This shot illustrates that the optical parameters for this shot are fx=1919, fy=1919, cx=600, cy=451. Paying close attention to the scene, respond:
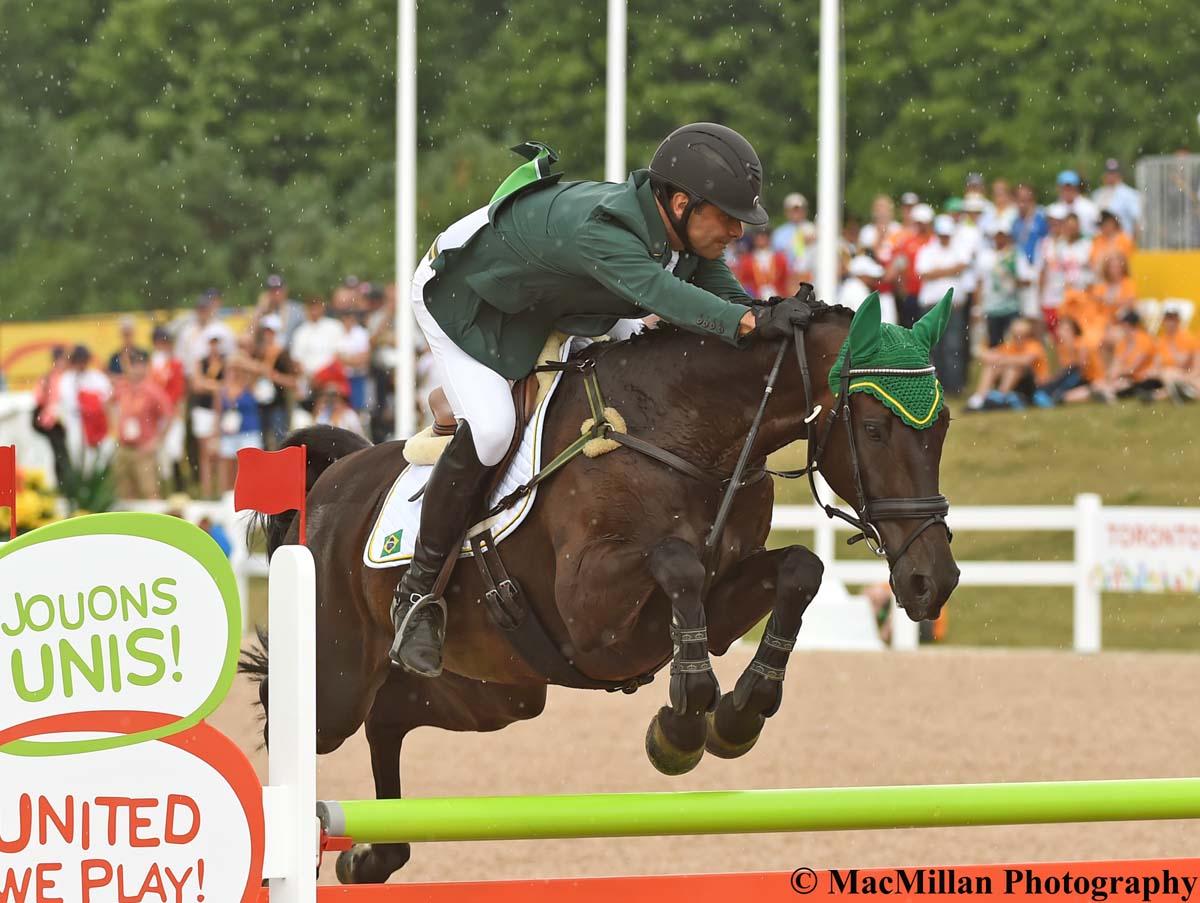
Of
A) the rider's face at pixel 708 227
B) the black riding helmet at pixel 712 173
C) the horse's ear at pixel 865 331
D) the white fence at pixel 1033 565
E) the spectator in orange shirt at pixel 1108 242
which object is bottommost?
the white fence at pixel 1033 565

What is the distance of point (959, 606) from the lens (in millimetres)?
15828

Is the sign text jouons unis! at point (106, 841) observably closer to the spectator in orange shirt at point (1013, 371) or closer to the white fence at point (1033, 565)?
the white fence at point (1033, 565)

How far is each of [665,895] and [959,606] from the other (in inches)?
481

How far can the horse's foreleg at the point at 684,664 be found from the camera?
418cm

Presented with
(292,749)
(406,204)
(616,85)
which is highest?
(616,85)

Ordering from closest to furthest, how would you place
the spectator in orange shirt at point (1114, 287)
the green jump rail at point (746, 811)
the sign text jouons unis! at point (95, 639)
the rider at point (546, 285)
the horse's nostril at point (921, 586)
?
the sign text jouons unis! at point (95, 639), the green jump rail at point (746, 811), the horse's nostril at point (921, 586), the rider at point (546, 285), the spectator in orange shirt at point (1114, 287)

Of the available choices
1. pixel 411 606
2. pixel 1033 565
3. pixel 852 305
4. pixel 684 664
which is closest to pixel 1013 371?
pixel 852 305

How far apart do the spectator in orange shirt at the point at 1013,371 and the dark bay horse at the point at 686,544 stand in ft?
36.5

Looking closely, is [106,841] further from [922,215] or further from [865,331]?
[922,215]

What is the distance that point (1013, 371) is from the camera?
53.4ft

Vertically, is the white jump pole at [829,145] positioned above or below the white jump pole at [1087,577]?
above

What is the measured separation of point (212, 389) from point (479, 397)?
1095 cm

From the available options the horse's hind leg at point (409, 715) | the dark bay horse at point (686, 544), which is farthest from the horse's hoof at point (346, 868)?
the dark bay horse at point (686, 544)

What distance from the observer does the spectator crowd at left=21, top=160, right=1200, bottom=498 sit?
14992mm
